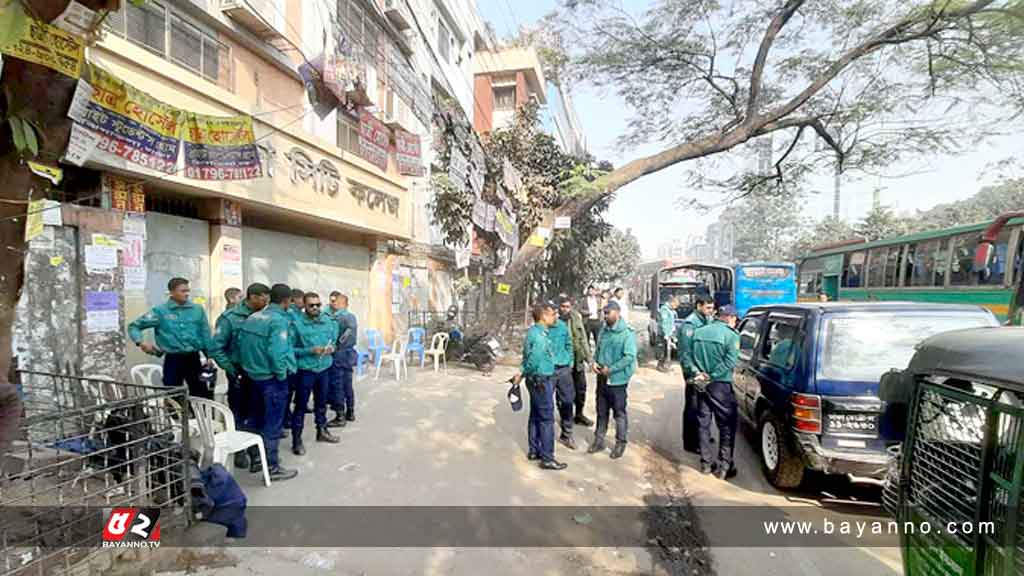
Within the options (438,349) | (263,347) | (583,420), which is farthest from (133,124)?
(583,420)

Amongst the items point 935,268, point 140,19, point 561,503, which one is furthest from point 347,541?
point 935,268

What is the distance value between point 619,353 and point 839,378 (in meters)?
1.89

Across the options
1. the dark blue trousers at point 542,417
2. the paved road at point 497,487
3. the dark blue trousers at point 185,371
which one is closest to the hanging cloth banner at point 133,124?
the dark blue trousers at point 185,371

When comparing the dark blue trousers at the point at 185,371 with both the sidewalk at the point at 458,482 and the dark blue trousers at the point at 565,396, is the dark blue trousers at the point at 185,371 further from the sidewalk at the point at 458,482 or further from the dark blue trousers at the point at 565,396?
the dark blue trousers at the point at 565,396

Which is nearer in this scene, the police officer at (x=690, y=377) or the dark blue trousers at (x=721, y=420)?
the dark blue trousers at (x=721, y=420)

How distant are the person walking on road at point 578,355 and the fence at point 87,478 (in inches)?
164

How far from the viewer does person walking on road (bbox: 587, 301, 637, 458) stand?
4.71 metres

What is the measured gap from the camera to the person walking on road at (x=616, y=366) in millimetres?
4715

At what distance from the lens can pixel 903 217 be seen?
32500 mm

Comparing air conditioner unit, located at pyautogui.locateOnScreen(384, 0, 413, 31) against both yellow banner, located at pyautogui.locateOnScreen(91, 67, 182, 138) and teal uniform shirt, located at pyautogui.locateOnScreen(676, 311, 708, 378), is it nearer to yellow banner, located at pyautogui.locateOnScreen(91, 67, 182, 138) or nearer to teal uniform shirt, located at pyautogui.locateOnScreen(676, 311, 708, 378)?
yellow banner, located at pyautogui.locateOnScreen(91, 67, 182, 138)

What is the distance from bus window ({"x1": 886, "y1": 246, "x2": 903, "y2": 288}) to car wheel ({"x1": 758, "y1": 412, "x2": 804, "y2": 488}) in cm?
824

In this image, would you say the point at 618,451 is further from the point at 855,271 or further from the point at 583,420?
the point at 855,271

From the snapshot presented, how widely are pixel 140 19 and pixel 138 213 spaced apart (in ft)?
7.64

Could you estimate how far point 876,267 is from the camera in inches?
413
